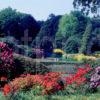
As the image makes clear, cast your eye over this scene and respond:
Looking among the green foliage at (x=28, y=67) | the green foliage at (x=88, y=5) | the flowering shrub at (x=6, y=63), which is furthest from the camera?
the green foliage at (x=88, y=5)

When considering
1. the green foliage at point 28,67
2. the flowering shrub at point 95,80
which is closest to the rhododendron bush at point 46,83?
the flowering shrub at point 95,80

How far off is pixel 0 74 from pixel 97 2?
30867mm

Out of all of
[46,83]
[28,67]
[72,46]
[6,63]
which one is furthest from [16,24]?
[46,83]

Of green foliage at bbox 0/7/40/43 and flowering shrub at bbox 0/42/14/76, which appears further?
green foliage at bbox 0/7/40/43

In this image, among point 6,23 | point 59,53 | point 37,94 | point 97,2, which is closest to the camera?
point 37,94

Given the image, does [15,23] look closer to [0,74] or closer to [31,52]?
[31,52]

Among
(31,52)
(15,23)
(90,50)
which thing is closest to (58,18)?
(15,23)

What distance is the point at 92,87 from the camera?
1550cm

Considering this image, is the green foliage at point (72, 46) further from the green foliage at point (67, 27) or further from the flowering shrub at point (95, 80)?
the flowering shrub at point (95, 80)

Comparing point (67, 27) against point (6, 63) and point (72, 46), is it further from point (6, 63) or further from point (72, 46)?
point (6, 63)

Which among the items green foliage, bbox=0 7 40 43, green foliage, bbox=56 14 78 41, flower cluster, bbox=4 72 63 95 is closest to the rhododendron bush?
flower cluster, bbox=4 72 63 95

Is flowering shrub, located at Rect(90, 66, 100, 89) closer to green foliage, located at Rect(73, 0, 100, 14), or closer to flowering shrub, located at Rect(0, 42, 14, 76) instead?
flowering shrub, located at Rect(0, 42, 14, 76)

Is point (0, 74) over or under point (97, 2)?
under

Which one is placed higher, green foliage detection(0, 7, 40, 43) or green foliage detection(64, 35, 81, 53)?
green foliage detection(0, 7, 40, 43)
